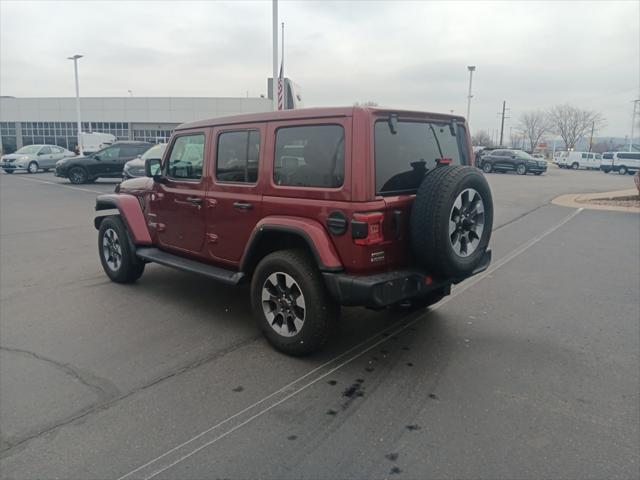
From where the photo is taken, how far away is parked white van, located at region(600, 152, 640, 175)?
140ft

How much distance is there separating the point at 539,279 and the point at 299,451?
506 cm

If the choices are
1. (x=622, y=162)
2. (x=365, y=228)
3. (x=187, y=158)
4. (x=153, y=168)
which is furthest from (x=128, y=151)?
(x=622, y=162)

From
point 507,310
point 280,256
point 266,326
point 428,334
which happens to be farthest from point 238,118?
point 507,310

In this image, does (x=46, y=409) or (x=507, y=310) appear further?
(x=507, y=310)

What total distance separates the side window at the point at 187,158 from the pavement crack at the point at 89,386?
1842mm

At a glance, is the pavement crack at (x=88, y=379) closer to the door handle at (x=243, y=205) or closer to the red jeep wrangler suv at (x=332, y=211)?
the red jeep wrangler suv at (x=332, y=211)

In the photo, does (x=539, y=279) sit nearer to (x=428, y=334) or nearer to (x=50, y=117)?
(x=428, y=334)

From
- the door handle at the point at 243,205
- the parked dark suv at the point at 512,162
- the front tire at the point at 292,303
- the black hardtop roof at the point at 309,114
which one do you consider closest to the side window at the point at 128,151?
the black hardtop roof at the point at 309,114

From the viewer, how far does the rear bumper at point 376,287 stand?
364 centimetres

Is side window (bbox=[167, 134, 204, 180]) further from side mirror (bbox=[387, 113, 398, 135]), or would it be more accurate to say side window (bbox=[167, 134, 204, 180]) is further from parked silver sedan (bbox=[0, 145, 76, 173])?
parked silver sedan (bbox=[0, 145, 76, 173])

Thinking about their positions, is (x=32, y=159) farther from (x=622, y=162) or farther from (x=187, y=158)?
(x=622, y=162)

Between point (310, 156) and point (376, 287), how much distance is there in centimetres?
119

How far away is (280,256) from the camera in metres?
4.09

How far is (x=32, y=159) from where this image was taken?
27.9 metres
